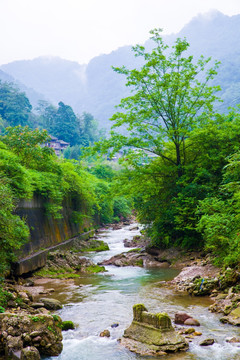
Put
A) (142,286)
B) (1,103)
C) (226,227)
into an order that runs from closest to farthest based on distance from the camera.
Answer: (226,227) < (142,286) < (1,103)

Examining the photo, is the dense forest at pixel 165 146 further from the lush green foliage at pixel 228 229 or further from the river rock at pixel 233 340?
the river rock at pixel 233 340

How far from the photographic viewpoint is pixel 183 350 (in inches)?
256

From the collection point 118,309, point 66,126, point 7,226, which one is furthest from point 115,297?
point 66,126

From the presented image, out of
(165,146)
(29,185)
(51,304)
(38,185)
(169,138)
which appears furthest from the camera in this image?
(165,146)

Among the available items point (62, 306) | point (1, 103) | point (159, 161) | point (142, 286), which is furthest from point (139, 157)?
point (1, 103)

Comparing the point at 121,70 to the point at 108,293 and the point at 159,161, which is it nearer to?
the point at 159,161

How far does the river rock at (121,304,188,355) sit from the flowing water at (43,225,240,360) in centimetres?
19

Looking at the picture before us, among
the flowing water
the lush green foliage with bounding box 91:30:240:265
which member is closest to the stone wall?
the flowing water

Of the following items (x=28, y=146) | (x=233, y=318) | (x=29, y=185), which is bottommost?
(x=233, y=318)

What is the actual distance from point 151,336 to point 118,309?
2.73 meters

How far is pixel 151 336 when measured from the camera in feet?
22.5

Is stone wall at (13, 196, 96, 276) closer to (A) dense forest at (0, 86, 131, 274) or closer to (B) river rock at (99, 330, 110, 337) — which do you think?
(A) dense forest at (0, 86, 131, 274)

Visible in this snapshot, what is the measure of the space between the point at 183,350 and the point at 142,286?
5663 millimetres

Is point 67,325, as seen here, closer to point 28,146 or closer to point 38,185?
point 38,185
